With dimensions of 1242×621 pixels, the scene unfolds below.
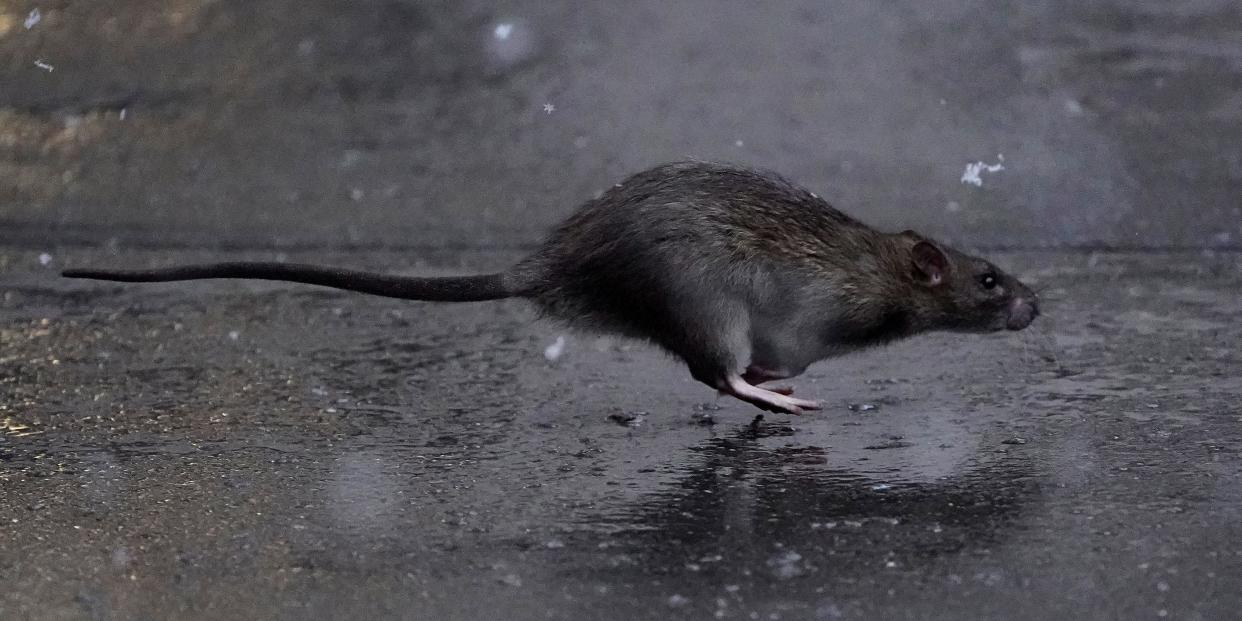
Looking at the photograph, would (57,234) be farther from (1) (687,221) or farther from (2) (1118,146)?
(2) (1118,146)

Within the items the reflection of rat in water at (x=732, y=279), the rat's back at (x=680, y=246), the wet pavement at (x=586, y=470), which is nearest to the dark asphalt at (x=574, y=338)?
the wet pavement at (x=586, y=470)

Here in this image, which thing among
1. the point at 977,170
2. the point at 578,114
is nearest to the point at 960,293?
the point at 977,170

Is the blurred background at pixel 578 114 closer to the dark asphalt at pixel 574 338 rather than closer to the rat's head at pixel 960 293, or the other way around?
the dark asphalt at pixel 574 338

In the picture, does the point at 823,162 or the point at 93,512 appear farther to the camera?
the point at 823,162

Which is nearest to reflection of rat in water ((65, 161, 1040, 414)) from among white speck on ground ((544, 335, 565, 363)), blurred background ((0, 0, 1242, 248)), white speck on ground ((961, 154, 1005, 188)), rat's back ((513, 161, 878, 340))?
rat's back ((513, 161, 878, 340))

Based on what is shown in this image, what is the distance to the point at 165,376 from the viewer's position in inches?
216

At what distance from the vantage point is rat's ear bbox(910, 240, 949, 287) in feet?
15.7

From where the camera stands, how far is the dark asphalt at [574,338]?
3.75 meters

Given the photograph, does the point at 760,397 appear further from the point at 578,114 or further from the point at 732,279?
the point at 578,114

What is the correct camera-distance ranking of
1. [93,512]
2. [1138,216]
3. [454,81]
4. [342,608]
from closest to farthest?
[342,608], [93,512], [1138,216], [454,81]

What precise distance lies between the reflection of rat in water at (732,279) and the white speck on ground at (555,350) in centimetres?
78

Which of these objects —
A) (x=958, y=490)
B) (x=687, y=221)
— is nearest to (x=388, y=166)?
(x=687, y=221)

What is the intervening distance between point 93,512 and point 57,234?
387 centimetres

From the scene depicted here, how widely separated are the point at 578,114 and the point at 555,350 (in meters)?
3.15
